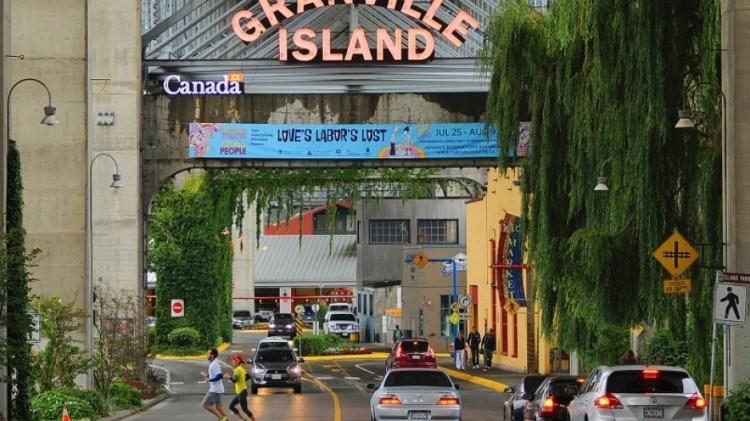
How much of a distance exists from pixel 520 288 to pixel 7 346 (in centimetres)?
3611

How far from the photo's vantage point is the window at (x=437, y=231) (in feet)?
337

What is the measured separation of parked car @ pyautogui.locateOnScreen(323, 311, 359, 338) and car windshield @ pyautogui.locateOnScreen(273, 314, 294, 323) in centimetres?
471

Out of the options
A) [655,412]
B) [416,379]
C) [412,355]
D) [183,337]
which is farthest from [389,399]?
[183,337]

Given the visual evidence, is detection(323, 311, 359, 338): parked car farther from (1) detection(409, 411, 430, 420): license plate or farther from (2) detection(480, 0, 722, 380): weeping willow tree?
(1) detection(409, 411, 430, 420): license plate

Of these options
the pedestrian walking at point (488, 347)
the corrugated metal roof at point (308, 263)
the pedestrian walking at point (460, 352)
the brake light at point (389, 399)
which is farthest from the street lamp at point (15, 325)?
the corrugated metal roof at point (308, 263)

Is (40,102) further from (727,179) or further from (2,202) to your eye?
(727,179)

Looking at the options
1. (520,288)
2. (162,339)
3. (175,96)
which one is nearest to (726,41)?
(175,96)

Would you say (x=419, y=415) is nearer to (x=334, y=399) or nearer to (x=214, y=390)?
(x=214, y=390)

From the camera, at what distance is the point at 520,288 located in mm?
57375

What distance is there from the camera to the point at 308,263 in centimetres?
13112

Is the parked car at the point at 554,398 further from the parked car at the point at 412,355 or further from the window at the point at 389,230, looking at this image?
the window at the point at 389,230

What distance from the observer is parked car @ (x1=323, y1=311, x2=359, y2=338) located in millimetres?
103188

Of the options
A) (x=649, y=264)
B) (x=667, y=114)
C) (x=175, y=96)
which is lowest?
(x=649, y=264)

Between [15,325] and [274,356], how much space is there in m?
26.3
